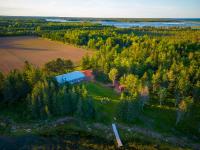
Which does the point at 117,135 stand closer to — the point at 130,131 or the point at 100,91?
the point at 130,131

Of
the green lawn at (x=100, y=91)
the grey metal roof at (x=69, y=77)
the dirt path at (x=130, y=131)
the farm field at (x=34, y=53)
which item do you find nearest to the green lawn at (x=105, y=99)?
the green lawn at (x=100, y=91)

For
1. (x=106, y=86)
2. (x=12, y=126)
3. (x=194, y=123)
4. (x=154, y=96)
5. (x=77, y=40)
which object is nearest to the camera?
(x=12, y=126)

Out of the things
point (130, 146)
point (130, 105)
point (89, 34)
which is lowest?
point (130, 146)

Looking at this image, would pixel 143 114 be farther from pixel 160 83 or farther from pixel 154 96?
pixel 160 83

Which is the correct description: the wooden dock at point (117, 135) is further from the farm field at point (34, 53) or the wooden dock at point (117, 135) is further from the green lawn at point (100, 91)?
the farm field at point (34, 53)

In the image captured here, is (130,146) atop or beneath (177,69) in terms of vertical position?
beneath

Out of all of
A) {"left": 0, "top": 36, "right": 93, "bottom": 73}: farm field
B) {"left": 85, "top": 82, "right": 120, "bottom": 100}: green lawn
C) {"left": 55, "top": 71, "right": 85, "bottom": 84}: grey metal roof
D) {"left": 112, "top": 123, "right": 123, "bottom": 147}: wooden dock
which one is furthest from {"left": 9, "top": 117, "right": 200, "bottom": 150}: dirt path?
{"left": 0, "top": 36, "right": 93, "bottom": 73}: farm field

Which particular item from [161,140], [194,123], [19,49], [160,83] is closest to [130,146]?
[161,140]

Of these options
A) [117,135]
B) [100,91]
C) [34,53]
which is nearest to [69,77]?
[100,91]

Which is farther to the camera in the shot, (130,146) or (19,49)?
(19,49)
